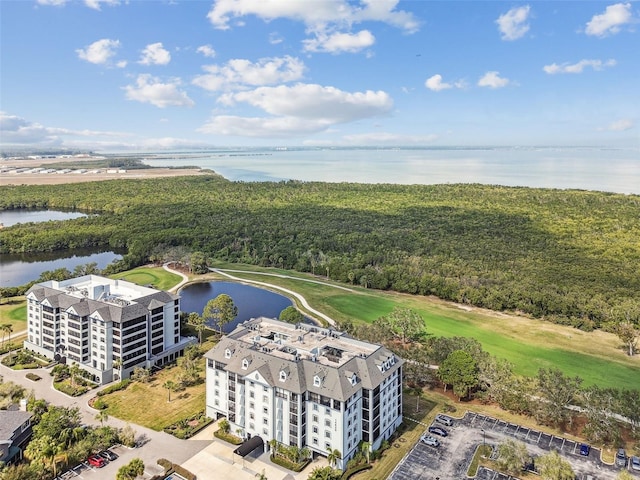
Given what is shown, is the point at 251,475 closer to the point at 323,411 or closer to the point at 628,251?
the point at 323,411

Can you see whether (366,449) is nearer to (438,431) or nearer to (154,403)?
(438,431)

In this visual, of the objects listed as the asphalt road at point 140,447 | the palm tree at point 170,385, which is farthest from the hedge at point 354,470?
the palm tree at point 170,385

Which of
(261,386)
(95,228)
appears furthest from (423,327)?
(95,228)

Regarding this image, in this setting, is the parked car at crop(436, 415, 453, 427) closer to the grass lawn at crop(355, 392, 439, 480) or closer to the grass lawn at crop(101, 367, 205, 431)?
the grass lawn at crop(355, 392, 439, 480)

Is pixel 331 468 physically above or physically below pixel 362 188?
below

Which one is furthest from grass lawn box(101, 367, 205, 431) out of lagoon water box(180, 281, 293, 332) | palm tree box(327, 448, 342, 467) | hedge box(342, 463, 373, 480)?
lagoon water box(180, 281, 293, 332)

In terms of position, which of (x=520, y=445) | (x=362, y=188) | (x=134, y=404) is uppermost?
(x=362, y=188)

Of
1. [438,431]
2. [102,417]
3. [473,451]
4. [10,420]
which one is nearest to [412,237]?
[438,431]

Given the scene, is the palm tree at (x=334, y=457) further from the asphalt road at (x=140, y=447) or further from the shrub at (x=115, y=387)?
the shrub at (x=115, y=387)
